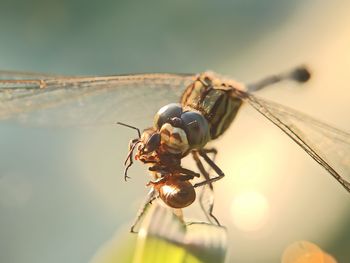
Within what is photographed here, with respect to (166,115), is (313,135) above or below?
above

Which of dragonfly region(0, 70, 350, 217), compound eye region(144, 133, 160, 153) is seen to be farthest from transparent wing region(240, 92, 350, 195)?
compound eye region(144, 133, 160, 153)

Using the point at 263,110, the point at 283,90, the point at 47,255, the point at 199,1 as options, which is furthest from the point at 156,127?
the point at 199,1

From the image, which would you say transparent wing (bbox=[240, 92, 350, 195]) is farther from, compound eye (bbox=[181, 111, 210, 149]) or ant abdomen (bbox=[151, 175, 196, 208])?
ant abdomen (bbox=[151, 175, 196, 208])

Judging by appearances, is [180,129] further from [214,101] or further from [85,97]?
[85,97]

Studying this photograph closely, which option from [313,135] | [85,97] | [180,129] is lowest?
[180,129]

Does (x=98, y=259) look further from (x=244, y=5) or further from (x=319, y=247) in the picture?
(x=244, y=5)

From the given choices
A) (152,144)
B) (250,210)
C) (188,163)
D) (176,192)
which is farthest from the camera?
(250,210)

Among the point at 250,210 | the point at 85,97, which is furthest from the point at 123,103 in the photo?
the point at 250,210
